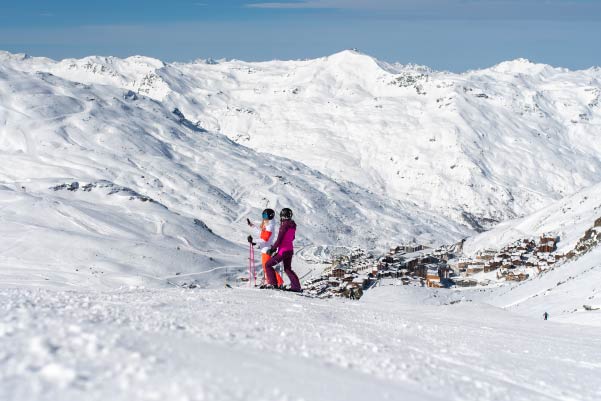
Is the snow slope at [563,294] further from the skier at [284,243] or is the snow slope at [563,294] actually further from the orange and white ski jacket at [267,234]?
the orange and white ski jacket at [267,234]

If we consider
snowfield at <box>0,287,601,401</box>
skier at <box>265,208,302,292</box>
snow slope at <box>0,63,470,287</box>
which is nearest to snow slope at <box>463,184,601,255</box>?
snow slope at <box>0,63,470,287</box>

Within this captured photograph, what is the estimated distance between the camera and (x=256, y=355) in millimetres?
6887

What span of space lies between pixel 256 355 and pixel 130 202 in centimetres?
12024

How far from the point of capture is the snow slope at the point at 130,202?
85.2 metres

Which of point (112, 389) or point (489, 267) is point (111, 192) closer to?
point (489, 267)

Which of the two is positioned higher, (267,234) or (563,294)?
(267,234)

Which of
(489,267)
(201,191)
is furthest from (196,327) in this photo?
(201,191)

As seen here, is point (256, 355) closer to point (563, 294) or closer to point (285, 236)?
point (285, 236)

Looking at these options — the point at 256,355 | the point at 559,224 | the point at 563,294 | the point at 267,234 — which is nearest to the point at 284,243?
the point at 267,234

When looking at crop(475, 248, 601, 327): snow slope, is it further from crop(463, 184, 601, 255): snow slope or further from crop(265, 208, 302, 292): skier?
crop(463, 184, 601, 255): snow slope

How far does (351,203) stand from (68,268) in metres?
117

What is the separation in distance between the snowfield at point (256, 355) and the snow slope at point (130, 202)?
61.8 m

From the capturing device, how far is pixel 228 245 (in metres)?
115

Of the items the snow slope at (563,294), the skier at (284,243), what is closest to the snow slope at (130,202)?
the snow slope at (563,294)
